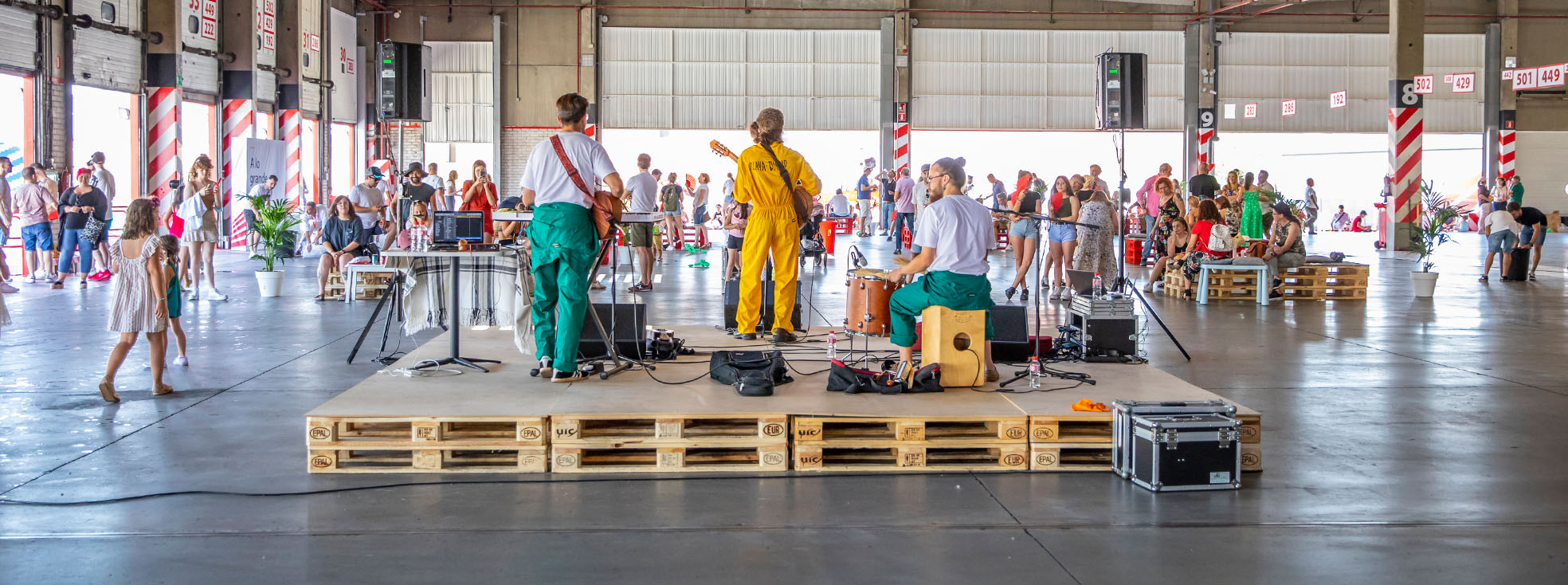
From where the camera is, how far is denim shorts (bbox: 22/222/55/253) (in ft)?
45.9

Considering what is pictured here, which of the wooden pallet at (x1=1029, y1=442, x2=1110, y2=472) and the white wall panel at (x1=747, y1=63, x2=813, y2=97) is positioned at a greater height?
the white wall panel at (x1=747, y1=63, x2=813, y2=97)

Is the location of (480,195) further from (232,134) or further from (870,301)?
→ (232,134)

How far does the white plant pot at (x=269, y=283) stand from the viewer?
12500 millimetres

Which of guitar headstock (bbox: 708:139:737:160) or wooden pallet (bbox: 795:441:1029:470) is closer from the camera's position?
wooden pallet (bbox: 795:441:1029:470)

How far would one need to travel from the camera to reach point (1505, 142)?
2947 cm

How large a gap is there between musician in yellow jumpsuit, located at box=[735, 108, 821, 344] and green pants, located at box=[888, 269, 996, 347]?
4.55ft

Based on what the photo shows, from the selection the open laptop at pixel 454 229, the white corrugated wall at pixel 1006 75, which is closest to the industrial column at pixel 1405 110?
Result: the white corrugated wall at pixel 1006 75

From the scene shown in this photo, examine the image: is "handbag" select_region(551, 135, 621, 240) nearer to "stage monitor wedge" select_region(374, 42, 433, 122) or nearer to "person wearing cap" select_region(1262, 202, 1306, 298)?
"person wearing cap" select_region(1262, 202, 1306, 298)

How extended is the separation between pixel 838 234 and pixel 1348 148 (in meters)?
15.7

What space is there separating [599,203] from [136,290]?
260 cm

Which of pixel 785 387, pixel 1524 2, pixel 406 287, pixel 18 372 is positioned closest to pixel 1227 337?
pixel 785 387

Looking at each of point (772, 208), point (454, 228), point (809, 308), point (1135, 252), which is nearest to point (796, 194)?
point (772, 208)

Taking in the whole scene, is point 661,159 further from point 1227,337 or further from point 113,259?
point 113,259

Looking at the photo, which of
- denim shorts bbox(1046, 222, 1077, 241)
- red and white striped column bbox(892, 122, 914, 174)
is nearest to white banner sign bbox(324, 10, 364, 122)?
red and white striped column bbox(892, 122, 914, 174)
